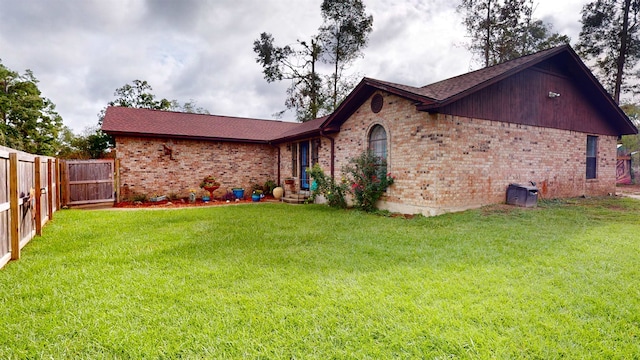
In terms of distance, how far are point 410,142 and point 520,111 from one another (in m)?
4.03

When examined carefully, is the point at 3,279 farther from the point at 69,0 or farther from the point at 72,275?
the point at 69,0

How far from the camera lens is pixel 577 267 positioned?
4.00m

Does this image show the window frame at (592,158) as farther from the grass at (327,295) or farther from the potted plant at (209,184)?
the potted plant at (209,184)

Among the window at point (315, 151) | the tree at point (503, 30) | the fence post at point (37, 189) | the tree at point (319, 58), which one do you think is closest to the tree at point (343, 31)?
the tree at point (319, 58)

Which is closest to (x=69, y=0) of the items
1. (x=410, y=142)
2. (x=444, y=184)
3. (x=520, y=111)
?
(x=410, y=142)

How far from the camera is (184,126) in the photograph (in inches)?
573

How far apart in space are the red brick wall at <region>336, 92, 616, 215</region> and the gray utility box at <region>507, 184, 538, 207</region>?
225 mm

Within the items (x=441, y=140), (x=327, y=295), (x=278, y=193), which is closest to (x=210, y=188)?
(x=278, y=193)

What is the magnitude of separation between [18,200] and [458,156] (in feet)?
30.8

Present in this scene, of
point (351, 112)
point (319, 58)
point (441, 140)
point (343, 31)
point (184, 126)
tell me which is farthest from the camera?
point (319, 58)

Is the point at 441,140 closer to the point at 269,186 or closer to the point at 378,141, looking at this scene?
the point at 378,141

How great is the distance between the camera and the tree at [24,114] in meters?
21.4

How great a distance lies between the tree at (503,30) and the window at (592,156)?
9187 millimetres

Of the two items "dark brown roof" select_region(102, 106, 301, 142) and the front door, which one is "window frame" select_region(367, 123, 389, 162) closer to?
the front door
